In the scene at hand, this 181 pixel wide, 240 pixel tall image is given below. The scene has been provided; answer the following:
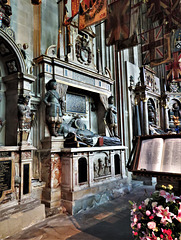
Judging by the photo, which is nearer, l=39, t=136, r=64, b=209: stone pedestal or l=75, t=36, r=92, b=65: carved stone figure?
l=39, t=136, r=64, b=209: stone pedestal

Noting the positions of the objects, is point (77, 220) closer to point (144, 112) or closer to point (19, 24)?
point (19, 24)

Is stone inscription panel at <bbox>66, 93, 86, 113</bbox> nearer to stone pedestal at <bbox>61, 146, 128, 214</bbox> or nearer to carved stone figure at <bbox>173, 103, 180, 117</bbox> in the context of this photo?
stone pedestal at <bbox>61, 146, 128, 214</bbox>

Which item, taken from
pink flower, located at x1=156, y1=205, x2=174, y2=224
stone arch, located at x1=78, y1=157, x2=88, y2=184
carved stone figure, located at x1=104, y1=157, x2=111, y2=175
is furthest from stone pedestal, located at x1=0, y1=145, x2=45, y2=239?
pink flower, located at x1=156, y1=205, x2=174, y2=224

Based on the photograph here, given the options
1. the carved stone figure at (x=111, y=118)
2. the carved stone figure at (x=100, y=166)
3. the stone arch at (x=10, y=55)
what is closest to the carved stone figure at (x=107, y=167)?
the carved stone figure at (x=100, y=166)

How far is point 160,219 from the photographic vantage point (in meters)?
2.15

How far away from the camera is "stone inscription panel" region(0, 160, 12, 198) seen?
404 cm

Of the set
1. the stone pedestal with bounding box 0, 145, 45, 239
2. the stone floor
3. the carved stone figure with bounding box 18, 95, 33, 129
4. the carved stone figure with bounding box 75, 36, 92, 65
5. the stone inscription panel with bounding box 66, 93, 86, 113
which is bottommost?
the stone floor

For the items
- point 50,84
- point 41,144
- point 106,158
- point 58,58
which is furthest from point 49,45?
point 106,158

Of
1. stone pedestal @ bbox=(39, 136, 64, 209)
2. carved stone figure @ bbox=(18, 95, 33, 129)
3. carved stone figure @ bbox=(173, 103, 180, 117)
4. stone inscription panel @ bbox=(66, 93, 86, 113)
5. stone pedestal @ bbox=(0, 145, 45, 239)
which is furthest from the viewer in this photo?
carved stone figure @ bbox=(173, 103, 180, 117)

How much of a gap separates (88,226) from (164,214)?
252 cm

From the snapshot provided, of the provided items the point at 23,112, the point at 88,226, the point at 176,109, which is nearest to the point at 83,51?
the point at 23,112

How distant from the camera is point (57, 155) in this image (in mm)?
5469

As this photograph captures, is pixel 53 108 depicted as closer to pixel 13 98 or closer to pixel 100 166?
pixel 13 98

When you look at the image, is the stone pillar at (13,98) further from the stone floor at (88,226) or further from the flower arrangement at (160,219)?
the flower arrangement at (160,219)
